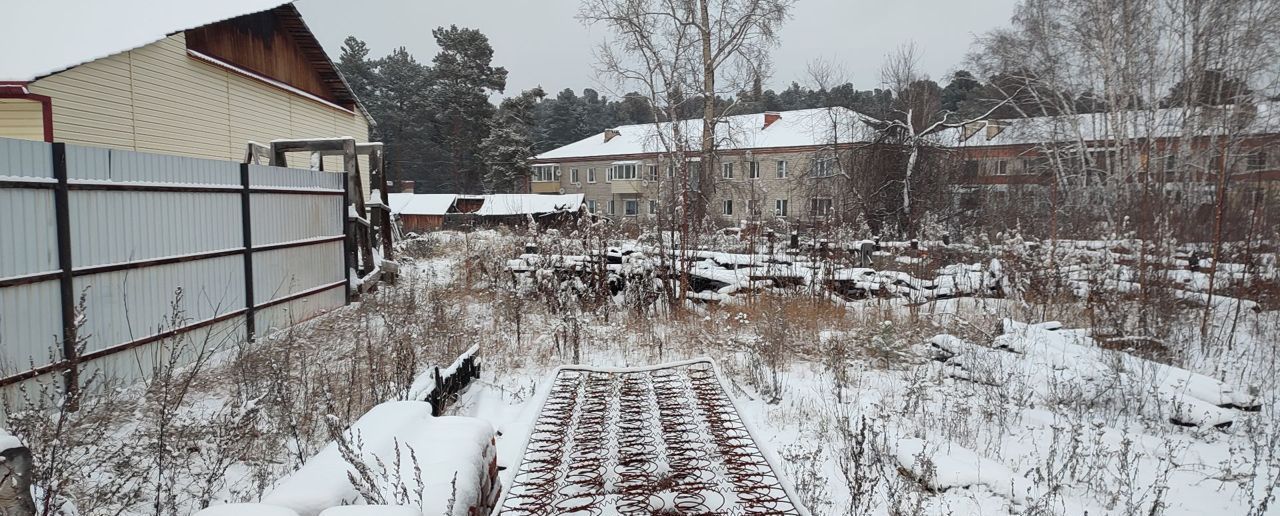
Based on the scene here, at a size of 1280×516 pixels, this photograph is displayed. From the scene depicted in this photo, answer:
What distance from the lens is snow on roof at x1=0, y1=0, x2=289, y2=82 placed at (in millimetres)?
8094

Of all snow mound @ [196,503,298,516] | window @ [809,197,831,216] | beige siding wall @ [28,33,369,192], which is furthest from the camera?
window @ [809,197,831,216]

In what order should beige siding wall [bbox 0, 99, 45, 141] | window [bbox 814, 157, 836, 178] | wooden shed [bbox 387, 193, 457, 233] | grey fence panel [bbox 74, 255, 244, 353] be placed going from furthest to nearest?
wooden shed [bbox 387, 193, 457, 233]
window [bbox 814, 157, 836, 178]
beige siding wall [bbox 0, 99, 45, 141]
grey fence panel [bbox 74, 255, 244, 353]

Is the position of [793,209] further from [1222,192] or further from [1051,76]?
[1222,192]

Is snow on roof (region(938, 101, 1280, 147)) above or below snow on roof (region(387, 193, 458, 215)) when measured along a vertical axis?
above

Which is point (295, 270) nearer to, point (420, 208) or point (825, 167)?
point (825, 167)

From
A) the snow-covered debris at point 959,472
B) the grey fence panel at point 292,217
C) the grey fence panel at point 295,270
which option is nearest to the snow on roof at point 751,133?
the grey fence panel at point 292,217

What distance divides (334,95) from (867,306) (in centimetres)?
1391

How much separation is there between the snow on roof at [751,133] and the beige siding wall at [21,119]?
976 cm

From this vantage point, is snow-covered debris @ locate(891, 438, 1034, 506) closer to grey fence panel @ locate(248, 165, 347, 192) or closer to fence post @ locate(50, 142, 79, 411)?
fence post @ locate(50, 142, 79, 411)

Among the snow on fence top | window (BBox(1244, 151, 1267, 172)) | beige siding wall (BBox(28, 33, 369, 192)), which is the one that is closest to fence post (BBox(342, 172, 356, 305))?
beige siding wall (BBox(28, 33, 369, 192))

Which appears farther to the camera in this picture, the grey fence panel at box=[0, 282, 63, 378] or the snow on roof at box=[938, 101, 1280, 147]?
the snow on roof at box=[938, 101, 1280, 147]

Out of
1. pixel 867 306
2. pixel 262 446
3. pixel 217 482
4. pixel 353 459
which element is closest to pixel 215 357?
pixel 262 446

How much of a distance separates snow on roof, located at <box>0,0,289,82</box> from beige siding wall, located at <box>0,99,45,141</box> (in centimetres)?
43

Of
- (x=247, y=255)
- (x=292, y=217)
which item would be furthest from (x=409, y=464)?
(x=292, y=217)
